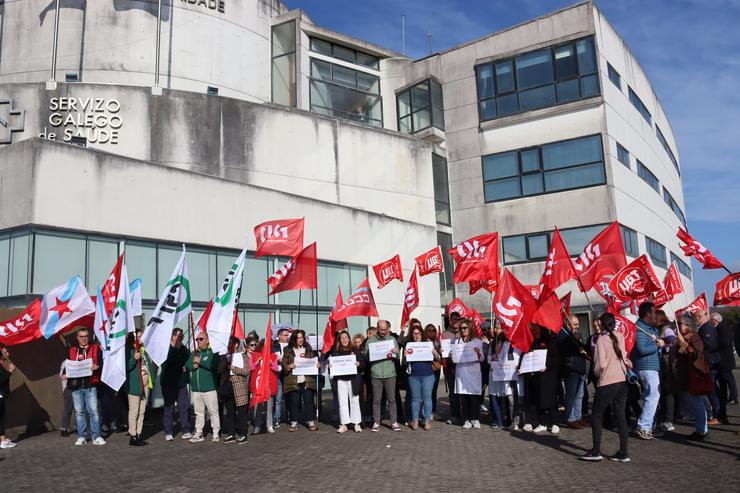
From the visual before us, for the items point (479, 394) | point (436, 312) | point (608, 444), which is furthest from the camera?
point (436, 312)

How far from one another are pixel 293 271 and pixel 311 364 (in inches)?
80.0

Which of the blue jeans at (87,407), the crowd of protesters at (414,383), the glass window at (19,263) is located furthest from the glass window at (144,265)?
the blue jeans at (87,407)

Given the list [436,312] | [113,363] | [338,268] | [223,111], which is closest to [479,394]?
Answer: [113,363]

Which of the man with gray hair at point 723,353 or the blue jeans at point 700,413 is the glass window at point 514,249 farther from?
the blue jeans at point 700,413

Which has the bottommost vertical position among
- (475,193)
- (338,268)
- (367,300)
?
(367,300)

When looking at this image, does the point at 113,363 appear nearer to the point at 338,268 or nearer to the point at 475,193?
the point at 338,268

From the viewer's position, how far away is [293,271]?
1370 cm

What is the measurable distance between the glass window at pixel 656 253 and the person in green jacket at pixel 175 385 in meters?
23.8

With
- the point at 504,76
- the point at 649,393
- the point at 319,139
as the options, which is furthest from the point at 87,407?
the point at 504,76

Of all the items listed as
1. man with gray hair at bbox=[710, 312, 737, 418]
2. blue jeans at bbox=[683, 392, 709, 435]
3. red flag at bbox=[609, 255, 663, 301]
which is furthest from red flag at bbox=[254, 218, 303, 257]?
man with gray hair at bbox=[710, 312, 737, 418]

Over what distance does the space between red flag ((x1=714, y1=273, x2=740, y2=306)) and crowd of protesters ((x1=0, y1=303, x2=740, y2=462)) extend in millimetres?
3138

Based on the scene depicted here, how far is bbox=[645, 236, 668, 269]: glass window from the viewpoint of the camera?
99.6 ft

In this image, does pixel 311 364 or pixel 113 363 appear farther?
pixel 311 364

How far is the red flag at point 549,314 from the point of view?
10906 mm
